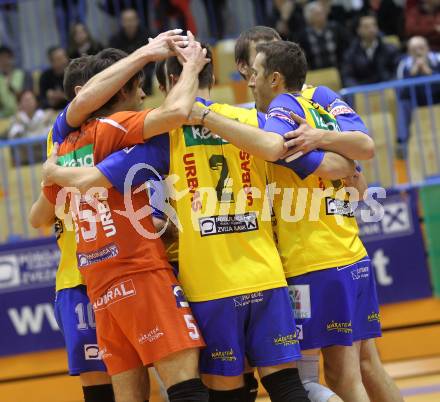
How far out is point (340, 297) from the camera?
4902mm

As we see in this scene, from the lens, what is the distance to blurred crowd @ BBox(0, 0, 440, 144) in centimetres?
1180

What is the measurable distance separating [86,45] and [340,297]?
8.94 metres

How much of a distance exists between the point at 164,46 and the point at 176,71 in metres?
0.16

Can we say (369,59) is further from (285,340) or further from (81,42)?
(285,340)

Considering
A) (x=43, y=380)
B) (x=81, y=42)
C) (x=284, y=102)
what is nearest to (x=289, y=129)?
(x=284, y=102)

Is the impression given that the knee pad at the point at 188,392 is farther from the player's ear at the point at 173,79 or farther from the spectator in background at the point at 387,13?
the spectator in background at the point at 387,13

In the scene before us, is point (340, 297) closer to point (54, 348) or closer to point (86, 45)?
point (54, 348)

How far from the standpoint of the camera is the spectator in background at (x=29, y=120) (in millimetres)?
11757

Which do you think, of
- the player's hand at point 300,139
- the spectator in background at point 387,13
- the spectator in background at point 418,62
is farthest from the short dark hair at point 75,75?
the spectator in background at point 387,13

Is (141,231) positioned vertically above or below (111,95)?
below

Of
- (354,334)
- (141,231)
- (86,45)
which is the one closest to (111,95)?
(141,231)

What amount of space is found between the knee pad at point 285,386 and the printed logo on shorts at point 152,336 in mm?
587

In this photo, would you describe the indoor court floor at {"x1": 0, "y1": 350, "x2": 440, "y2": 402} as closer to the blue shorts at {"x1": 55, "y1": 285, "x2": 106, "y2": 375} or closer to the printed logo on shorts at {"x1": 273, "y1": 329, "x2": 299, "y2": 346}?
the blue shorts at {"x1": 55, "y1": 285, "x2": 106, "y2": 375}

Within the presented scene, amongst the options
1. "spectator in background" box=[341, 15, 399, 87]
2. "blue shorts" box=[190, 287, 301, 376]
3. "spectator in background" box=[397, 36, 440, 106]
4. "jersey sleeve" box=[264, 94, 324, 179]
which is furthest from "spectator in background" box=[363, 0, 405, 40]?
"blue shorts" box=[190, 287, 301, 376]
